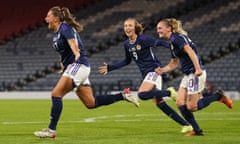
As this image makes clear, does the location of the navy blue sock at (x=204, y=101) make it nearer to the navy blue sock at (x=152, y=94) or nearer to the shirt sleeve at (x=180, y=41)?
the shirt sleeve at (x=180, y=41)

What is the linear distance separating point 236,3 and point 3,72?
13.4 meters

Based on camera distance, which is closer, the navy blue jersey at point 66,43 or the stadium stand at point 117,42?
the navy blue jersey at point 66,43

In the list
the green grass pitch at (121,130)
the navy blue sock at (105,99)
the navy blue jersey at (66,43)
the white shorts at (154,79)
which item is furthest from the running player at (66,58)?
the white shorts at (154,79)

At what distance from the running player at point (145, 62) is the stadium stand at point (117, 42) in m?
19.4

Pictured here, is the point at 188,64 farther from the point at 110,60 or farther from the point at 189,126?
the point at 110,60

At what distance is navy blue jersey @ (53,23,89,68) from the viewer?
38.4 feet

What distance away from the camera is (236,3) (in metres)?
39.6

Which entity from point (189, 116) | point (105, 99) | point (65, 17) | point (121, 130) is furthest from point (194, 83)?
point (121, 130)

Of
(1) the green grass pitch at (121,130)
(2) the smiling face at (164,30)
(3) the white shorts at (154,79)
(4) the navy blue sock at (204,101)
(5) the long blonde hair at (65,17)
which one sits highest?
(5) the long blonde hair at (65,17)

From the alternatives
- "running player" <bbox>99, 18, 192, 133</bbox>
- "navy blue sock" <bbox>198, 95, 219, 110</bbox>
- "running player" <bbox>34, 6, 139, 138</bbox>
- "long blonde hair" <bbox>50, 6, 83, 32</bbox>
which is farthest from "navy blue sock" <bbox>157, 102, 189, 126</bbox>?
"long blonde hair" <bbox>50, 6, 83, 32</bbox>

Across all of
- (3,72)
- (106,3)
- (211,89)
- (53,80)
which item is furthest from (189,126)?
(106,3)

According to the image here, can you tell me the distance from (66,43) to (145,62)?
7.73ft

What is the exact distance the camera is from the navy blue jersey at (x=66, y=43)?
38.4 feet

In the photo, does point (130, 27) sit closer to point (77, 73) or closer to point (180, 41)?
point (180, 41)
